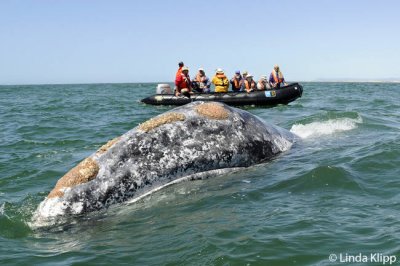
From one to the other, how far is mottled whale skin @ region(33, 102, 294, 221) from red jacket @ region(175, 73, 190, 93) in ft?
54.1

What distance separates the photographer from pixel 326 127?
44.8ft

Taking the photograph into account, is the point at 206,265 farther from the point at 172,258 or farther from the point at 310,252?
the point at 310,252

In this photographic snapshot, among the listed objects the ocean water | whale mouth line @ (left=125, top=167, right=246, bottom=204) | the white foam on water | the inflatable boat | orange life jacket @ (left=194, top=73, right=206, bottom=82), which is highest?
orange life jacket @ (left=194, top=73, right=206, bottom=82)

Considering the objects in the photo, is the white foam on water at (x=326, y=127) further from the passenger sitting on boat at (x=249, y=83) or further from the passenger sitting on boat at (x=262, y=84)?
the passenger sitting on boat at (x=262, y=84)

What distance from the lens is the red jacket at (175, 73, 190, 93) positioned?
82.8 feet

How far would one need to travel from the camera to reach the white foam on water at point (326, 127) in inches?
496

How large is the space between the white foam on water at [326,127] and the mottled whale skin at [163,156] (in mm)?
3832

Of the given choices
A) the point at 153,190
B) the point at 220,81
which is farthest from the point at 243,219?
the point at 220,81

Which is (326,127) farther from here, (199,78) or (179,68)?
(199,78)

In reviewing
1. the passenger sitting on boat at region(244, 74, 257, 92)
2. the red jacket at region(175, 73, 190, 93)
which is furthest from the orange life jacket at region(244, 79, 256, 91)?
the red jacket at region(175, 73, 190, 93)

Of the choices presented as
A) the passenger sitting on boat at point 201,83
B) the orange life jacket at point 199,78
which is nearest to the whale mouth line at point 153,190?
the passenger sitting on boat at point 201,83

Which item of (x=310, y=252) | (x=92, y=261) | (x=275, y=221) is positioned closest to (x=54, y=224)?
(x=92, y=261)

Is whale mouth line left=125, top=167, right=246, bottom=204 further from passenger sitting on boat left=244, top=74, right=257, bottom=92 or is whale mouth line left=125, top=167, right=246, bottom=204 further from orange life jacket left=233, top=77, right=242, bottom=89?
orange life jacket left=233, top=77, right=242, bottom=89

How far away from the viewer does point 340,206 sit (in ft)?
21.2
